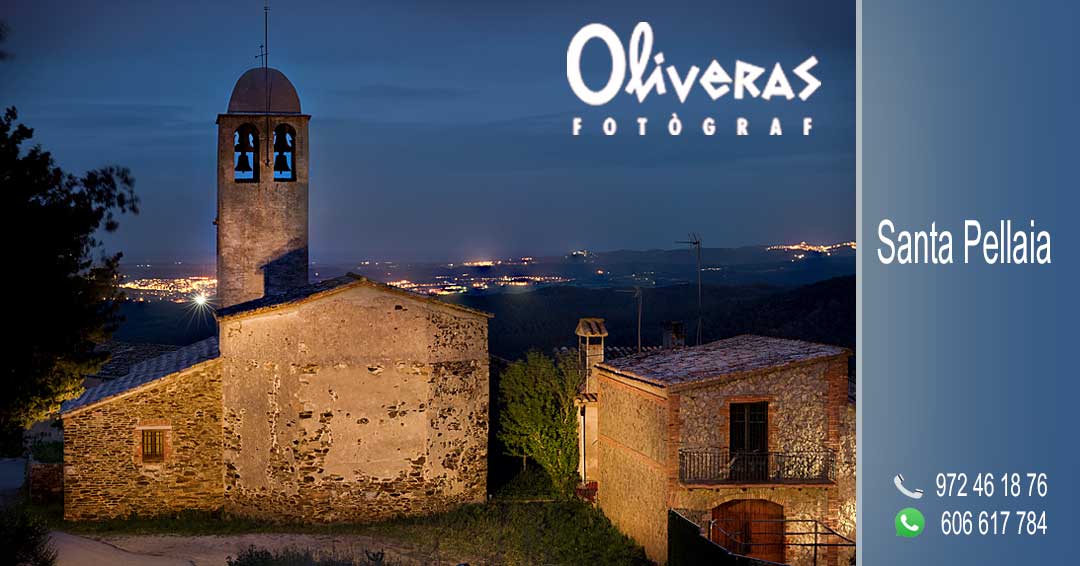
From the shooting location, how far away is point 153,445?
779 inches

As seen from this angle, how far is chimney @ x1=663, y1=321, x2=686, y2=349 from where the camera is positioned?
23188mm

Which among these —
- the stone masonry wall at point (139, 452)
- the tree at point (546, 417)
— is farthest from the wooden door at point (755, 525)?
the stone masonry wall at point (139, 452)

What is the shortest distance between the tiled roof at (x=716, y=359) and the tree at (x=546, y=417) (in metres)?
1.27

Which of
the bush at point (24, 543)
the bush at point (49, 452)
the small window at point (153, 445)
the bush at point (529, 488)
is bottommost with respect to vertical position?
the bush at point (529, 488)

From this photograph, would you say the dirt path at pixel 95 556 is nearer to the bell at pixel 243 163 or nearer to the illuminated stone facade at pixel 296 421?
the illuminated stone facade at pixel 296 421

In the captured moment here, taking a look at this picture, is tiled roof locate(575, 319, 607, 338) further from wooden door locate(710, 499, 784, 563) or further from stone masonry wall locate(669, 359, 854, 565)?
wooden door locate(710, 499, 784, 563)

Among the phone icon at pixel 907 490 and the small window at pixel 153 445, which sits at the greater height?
the phone icon at pixel 907 490

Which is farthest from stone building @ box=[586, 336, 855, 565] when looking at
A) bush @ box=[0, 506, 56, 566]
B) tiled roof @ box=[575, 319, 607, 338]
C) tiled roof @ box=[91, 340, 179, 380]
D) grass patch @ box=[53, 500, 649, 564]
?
tiled roof @ box=[91, 340, 179, 380]

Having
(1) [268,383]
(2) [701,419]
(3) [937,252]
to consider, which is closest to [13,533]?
(1) [268,383]

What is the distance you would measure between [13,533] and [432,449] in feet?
24.6

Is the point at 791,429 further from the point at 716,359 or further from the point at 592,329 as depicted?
the point at 592,329

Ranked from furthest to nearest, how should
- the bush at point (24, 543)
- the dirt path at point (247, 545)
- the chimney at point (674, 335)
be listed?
the chimney at point (674, 335) → the dirt path at point (247, 545) → the bush at point (24, 543)

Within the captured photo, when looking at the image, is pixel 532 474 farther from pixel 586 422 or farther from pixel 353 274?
pixel 353 274

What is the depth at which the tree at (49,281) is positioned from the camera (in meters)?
15.3
